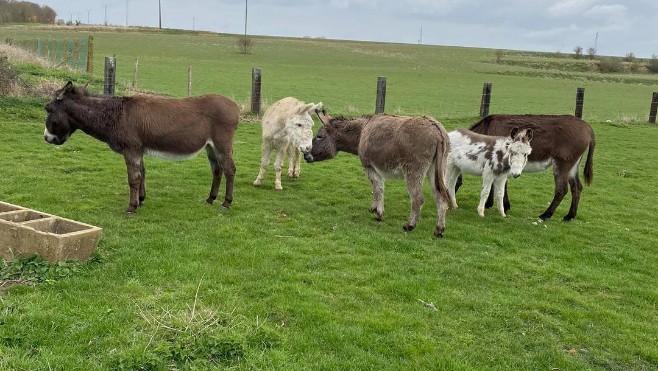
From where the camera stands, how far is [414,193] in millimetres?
8188

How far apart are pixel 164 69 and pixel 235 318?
37.1 meters

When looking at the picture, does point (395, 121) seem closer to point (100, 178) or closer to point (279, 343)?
point (279, 343)

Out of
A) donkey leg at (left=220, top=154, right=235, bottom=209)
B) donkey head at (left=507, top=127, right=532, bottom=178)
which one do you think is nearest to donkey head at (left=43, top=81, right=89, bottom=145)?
donkey leg at (left=220, top=154, right=235, bottom=209)

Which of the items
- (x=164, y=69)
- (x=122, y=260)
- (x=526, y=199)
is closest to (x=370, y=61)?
(x=164, y=69)

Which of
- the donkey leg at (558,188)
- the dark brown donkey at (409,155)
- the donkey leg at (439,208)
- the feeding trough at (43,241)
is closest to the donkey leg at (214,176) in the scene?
the dark brown donkey at (409,155)

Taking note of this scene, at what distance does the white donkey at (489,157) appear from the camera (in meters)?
9.09

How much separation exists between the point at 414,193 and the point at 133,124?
4.12 metres

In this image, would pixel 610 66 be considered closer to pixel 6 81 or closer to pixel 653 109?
pixel 653 109

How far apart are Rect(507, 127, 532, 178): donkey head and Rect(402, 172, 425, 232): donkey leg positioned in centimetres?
180

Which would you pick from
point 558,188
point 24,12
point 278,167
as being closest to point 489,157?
point 558,188

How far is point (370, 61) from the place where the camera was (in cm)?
7400

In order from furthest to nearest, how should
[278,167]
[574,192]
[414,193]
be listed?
1. [278,167]
2. [574,192]
3. [414,193]

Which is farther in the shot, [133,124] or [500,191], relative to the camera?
[500,191]

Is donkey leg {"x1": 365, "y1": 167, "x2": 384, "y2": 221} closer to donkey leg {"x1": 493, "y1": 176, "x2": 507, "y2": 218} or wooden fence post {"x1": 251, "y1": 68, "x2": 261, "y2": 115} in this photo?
donkey leg {"x1": 493, "y1": 176, "x2": 507, "y2": 218}
